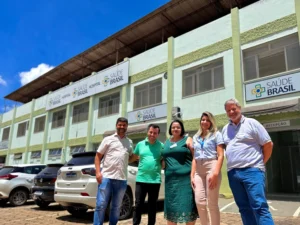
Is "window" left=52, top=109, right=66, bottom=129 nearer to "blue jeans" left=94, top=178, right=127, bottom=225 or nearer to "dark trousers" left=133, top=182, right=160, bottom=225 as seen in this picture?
"blue jeans" left=94, top=178, right=127, bottom=225

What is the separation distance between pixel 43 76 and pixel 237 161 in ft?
81.7

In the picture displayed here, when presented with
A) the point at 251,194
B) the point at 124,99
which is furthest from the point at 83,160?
the point at 124,99

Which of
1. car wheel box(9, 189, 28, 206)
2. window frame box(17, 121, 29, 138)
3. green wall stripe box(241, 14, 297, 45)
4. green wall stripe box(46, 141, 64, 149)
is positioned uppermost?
green wall stripe box(241, 14, 297, 45)

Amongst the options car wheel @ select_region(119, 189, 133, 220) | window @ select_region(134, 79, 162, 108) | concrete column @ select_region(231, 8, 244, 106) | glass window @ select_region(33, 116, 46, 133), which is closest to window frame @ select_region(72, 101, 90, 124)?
window @ select_region(134, 79, 162, 108)

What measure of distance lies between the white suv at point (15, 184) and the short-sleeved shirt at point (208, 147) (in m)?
8.19

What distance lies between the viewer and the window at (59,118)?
76.0 ft

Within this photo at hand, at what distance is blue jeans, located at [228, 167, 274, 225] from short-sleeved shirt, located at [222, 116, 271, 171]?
0.27ft

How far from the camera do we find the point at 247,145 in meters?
3.28

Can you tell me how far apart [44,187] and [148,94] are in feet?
29.0

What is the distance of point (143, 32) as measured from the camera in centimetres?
1736

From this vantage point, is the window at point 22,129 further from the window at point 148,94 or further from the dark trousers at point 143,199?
the dark trousers at point 143,199

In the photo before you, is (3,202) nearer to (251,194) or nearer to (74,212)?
(74,212)

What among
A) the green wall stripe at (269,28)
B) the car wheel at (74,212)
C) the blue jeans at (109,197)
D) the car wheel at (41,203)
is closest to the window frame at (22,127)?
the car wheel at (41,203)

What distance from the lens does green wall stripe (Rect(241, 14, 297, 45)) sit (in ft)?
34.0
